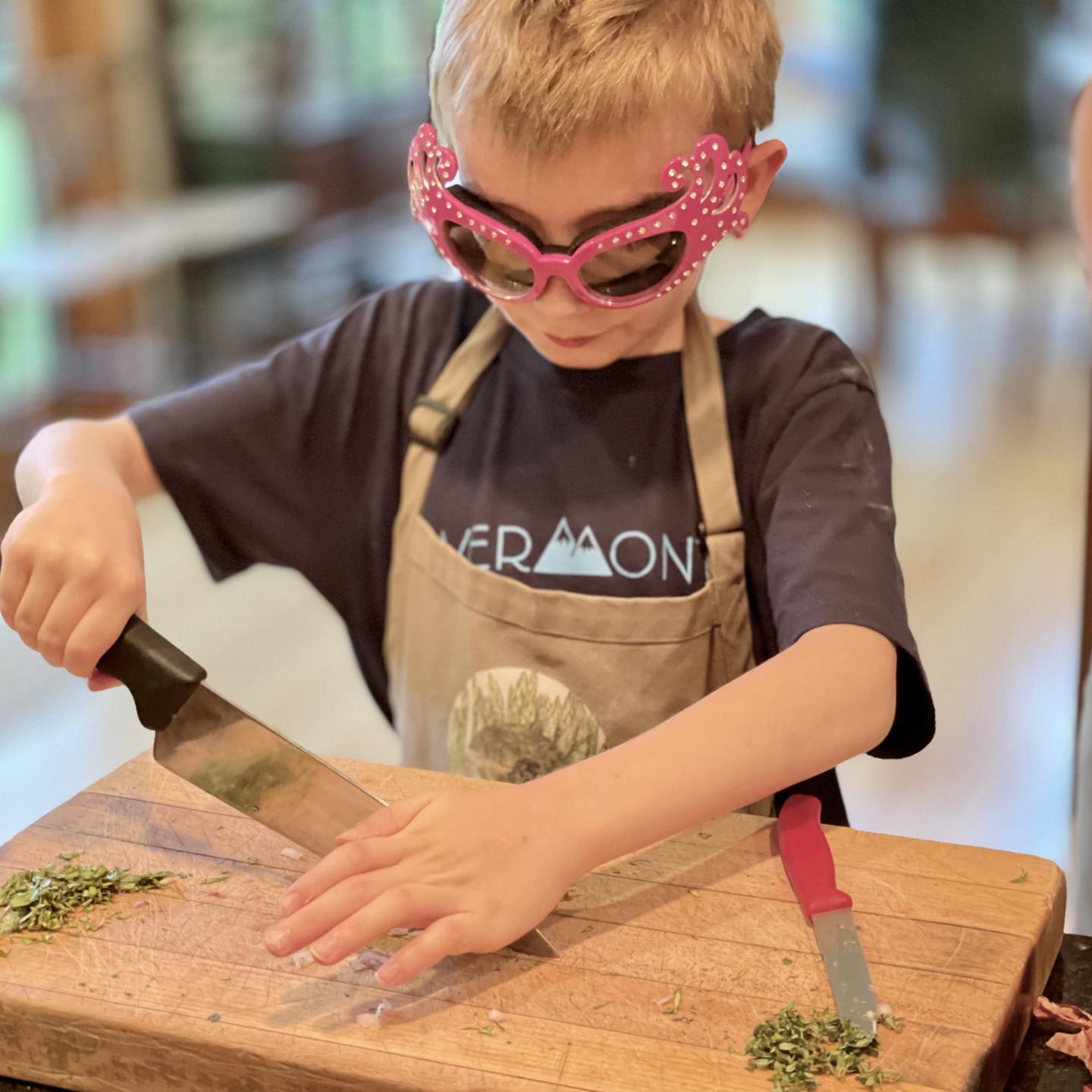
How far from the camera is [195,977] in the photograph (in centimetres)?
78

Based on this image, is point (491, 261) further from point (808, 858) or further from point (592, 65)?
point (808, 858)

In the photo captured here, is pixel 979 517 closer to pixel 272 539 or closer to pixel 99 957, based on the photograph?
pixel 272 539

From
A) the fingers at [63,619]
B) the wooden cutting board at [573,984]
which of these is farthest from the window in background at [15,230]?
the wooden cutting board at [573,984]

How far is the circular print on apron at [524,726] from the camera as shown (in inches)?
41.7

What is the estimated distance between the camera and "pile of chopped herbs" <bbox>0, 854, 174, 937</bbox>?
825mm

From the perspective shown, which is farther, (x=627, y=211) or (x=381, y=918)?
(x=627, y=211)

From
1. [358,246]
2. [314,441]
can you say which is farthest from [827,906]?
[358,246]

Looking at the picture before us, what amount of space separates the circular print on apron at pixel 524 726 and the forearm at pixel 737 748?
0.22 metres

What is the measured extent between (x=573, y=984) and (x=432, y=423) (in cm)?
50

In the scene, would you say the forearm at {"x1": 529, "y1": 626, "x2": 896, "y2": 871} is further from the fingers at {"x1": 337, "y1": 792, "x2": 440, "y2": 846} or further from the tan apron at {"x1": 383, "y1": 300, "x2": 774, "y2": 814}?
the tan apron at {"x1": 383, "y1": 300, "x2": 774, "y2": 814}

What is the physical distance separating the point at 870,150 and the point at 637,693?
3.62 metres

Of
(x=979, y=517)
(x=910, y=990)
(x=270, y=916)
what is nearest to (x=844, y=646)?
(x=910, y=990)

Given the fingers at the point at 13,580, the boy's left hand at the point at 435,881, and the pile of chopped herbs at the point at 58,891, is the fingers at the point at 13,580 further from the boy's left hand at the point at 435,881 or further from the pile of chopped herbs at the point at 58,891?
the boy's left hand at the point at 435,881

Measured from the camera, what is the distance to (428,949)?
73cm
